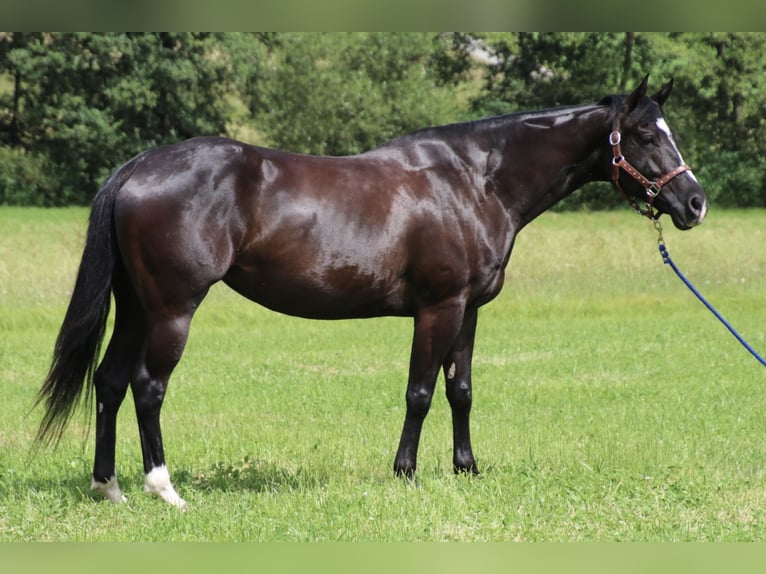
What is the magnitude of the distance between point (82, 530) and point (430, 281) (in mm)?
2555

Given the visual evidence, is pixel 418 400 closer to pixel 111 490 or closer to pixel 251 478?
pixel 251 478

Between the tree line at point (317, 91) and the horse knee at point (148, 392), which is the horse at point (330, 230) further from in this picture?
the tree line at point (317, 91)

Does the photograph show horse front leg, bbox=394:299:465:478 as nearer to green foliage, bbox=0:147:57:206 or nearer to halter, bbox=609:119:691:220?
halter, bbox=609:119:691:220

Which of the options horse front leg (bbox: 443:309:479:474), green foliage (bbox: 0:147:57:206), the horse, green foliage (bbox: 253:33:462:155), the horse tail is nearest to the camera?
the horse

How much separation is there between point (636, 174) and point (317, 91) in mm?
40057

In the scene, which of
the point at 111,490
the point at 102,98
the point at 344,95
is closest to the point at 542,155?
the point at 111,490

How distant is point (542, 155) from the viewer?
22.1 feet

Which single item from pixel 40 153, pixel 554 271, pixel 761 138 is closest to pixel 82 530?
pixel 554 271

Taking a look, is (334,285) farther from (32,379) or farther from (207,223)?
(32,379)

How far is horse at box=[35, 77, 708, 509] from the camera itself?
6066 millimetres

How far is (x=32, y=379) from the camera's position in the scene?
11156mm

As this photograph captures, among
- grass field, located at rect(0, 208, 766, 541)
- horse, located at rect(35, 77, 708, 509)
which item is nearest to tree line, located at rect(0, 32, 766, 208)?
grass field, located at rect(0, 208, 766, 541)

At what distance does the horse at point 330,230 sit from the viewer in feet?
19.9

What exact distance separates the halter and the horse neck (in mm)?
141
